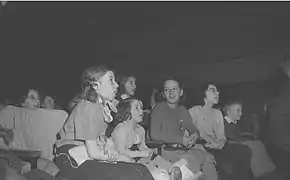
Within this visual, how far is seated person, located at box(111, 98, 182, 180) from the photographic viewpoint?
6.64 feet

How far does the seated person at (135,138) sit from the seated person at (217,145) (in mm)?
213

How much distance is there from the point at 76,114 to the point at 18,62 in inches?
A: 14.4

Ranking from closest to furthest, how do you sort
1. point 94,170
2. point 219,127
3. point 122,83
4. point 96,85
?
point 94,170, point 96,85, point 122,83, point 219,127

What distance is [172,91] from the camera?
2.18 m

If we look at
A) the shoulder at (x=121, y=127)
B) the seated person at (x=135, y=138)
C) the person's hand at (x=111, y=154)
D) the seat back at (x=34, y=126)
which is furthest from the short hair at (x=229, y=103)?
the seat back at (x=34, y=126)

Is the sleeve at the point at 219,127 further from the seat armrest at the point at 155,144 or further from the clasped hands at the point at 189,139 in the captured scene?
the seat armrest at the point at 155,144

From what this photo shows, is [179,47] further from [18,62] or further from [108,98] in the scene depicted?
[18,62]

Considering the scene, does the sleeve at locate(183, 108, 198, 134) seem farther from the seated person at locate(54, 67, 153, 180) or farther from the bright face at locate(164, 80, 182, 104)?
the seated person at locate(54, 67, 153, 180)

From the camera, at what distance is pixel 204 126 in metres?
2.19

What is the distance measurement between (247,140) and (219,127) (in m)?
0.13

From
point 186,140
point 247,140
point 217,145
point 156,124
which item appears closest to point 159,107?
point 156,124

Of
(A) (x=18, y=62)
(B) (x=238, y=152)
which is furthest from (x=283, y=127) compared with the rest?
(A) (x=18, y=62)

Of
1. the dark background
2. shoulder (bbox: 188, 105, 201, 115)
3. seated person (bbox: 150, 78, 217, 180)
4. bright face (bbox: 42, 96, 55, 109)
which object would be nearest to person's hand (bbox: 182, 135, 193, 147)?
seated person (bbox: 150, 78, 217, 180)

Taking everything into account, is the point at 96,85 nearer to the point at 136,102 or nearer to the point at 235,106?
the point at 136,102
